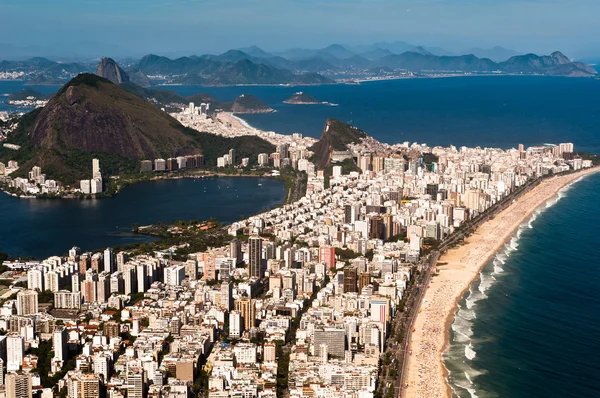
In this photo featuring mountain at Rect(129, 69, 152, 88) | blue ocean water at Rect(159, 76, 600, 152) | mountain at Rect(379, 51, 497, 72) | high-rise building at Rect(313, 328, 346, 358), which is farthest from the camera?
mountain at Rect(379, 51, 497, 72)

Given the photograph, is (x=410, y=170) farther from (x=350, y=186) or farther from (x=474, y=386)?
(x=474, y=386)

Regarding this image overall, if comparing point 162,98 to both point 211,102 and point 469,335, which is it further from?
point 469,335

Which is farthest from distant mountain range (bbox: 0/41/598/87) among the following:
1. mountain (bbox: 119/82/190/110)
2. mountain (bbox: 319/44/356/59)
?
mountain (bbox: 319/44/356/59)

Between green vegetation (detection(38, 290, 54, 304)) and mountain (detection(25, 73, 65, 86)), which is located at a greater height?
mountain (detection(25, 73, 65, 86))

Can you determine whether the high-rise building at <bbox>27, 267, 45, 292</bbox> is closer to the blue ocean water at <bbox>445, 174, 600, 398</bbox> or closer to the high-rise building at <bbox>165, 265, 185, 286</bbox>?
the high-rise building at <bbox>165, 265, 185, 286</bbox>

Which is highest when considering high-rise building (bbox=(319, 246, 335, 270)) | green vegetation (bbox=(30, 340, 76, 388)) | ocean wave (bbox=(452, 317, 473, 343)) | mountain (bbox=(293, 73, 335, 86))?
mountain (bbox=(293, 73, 335, 86))

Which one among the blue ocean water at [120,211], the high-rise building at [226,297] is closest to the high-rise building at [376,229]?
the blue ocean water at [120,211]

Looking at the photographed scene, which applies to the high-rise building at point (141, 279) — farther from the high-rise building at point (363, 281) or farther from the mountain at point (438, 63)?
the mountain at point (438, 63)

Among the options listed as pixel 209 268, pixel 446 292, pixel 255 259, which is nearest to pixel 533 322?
pixel 446 292

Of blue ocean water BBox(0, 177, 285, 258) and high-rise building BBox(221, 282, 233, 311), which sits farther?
blue ocean water BBox(0, 177, 285, 258)
